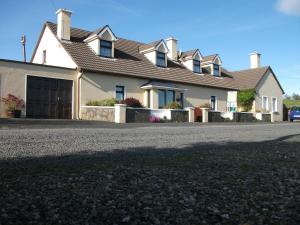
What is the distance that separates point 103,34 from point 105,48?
1.07 metres

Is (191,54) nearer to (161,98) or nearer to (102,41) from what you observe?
(161,98)

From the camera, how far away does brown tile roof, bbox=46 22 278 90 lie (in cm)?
2370

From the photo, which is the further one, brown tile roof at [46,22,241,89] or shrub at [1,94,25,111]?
brown tile roof at [46,22,241,89]

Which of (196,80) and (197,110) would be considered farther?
(196,80)

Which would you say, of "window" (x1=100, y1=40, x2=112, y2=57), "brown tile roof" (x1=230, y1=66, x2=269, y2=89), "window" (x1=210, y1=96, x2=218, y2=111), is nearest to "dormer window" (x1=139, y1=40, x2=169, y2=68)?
"window" (x1=100, y1=40, x2=112, y2=57)

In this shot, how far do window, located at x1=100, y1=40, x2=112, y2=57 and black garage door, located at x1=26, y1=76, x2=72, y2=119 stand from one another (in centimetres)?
430

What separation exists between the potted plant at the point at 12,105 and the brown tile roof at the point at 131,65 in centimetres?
479

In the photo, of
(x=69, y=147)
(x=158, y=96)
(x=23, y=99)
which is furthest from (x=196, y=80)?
(x=69, y=147)

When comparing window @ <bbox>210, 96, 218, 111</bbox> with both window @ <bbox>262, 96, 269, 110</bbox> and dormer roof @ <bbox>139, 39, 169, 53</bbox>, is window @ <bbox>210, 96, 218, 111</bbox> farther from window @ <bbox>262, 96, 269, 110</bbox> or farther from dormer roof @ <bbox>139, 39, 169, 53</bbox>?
window @ <bbox>262, 96, 269, 110</bbox>

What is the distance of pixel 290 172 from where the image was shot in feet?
17.7

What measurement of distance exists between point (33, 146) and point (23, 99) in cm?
1350

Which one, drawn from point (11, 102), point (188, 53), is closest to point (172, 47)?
point (188, 53)

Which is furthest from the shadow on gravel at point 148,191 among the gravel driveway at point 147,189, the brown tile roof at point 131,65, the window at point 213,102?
the window at point 213,102

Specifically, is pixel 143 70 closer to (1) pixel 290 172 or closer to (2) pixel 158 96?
(2) pixel 158 96
